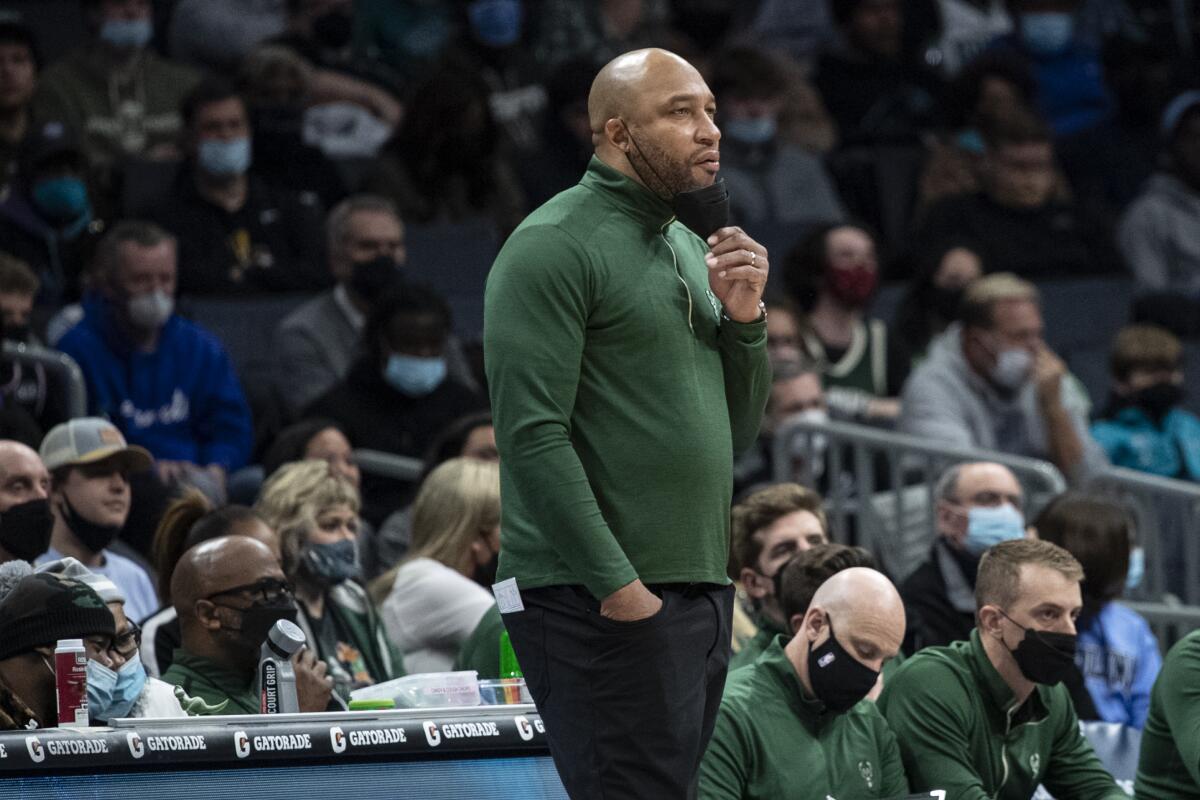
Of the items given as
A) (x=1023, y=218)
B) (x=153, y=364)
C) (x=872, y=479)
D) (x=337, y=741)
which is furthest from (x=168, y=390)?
(x=1023, y=218)

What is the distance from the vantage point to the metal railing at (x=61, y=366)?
7436 millimetres

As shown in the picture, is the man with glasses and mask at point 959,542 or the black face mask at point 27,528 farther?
the man with glasses and mask at point 959,542

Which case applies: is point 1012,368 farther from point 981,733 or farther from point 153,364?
point 981,733

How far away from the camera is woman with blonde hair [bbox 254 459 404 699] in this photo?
6.23 metres

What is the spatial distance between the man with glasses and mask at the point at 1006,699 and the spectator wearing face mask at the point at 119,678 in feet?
5.90

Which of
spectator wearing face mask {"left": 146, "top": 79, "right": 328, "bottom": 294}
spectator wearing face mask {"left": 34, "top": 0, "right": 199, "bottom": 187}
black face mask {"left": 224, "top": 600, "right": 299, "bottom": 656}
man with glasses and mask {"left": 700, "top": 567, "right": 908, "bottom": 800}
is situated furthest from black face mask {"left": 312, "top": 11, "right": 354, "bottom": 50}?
man with glasses and mask {"left": 700, "top": 567, "right": 908, "bottom": 800}

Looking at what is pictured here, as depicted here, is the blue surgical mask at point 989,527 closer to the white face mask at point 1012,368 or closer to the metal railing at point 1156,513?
the metal railing at point 1156,513

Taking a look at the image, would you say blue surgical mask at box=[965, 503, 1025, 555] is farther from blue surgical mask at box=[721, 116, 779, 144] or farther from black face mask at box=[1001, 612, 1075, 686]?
blue surgical mask at box=[721, 116, 779, 144]

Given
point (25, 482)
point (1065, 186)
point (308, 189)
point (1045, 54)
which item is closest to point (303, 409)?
point (308, 189)

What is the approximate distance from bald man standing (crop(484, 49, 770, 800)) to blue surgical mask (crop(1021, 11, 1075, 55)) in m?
8.80

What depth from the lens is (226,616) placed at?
17.4 ft

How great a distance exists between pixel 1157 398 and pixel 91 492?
4.80 meters

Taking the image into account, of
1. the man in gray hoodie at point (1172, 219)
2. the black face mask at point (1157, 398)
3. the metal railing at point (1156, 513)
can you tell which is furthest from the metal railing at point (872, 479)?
the man in gray hoodie at point (1172, 219)

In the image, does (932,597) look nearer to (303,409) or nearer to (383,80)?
(303,409)
